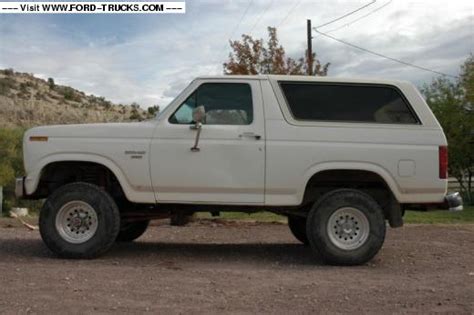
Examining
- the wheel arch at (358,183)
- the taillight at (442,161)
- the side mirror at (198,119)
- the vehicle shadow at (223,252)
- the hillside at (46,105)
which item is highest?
the hillside at (46,105)

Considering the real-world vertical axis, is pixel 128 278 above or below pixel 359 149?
below

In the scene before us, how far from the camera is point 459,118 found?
29.3 m


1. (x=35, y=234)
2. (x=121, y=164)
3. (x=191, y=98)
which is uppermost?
(x=191, y=98)

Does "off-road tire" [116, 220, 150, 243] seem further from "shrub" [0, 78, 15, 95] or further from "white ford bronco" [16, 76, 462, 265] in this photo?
"shrub" [0, 78, 15, 95]

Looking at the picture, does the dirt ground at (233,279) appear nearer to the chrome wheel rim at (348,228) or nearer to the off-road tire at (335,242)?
the off-road tire at (335,242)

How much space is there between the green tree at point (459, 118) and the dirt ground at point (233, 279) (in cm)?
2077

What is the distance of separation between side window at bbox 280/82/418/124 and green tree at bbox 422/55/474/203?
22821 mm

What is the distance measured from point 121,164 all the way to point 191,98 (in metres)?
1.16

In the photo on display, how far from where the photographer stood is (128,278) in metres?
6.36

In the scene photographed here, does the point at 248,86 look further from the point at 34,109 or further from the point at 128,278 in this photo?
the point at 34,109

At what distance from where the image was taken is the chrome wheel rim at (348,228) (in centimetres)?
734

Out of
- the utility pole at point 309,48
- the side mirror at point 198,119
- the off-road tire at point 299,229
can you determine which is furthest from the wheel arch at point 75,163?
the utility pole at point 309,48

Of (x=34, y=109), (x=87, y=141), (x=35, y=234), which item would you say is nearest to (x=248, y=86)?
(x=87, y=141)

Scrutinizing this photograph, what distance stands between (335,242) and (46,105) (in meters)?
42.0
